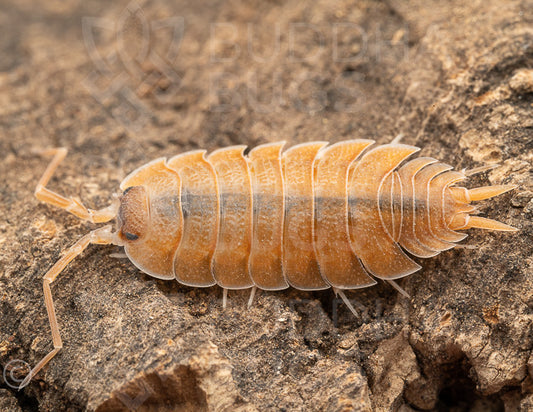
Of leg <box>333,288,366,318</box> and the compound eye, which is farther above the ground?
the compound eye

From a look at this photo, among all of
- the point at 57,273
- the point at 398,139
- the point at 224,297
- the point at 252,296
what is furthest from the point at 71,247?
the point at 398,139

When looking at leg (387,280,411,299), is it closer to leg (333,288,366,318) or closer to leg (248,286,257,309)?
leg (333,288,366,318)

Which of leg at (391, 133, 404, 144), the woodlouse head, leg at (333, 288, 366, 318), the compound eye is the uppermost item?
leg at (391, 133, 404, 144)

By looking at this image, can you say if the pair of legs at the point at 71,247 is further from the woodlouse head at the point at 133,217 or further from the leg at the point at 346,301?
the leg at the point at 346,301

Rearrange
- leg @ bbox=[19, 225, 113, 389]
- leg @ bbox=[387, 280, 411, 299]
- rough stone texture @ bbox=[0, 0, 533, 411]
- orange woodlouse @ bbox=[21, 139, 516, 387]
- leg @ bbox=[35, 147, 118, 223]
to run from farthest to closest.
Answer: leg @ bbox=[35, 147, 118, 223] → leg @ bbox=[387, 280, 411, 299] → orange woodlouse @ bbox=[21, 139, 516, 387] → leg @ bbox=[19, 225, 113, 389] → rough stone texture @ bbox=[0, 0, 533, 411]

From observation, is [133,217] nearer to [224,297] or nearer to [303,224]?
[224,297]

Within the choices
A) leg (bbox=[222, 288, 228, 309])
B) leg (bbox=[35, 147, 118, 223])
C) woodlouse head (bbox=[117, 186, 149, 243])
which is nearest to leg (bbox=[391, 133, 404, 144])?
leg (bbox=[222, 288, 228, 309])

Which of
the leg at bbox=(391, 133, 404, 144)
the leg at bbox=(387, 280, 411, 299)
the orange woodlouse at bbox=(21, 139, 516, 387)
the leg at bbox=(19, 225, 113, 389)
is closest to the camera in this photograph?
the leg at bbox=(19, 225, 113, 389)

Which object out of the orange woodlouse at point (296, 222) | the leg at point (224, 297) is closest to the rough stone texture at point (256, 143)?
the leg at point (224, 297)
